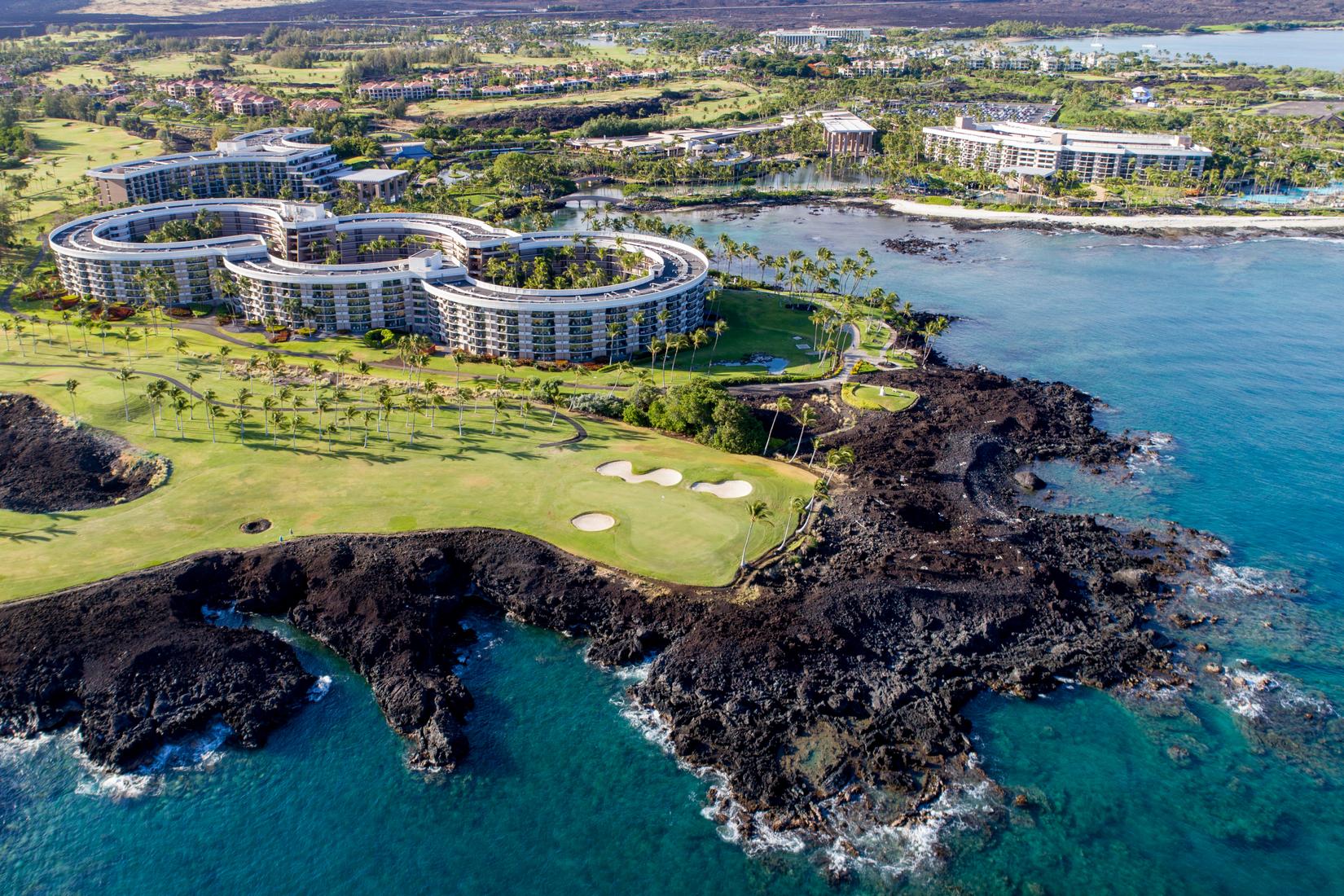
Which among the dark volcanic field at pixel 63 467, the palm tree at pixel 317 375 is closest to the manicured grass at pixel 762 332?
the palm tree at pixel 317 375

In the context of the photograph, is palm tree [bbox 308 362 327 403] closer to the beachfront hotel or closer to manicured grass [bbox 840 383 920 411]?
the beachfront hotel

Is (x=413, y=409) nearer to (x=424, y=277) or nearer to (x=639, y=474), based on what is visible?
(x=639, y=474)

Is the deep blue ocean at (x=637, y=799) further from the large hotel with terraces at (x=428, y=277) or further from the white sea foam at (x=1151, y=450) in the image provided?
the large hotel with terraces at (x=428, y=277)

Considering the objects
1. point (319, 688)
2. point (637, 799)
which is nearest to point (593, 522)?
point (319, 688)

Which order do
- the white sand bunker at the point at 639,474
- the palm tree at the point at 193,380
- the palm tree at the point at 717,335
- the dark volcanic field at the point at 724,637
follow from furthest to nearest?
the palm tree at the point at 717,335
the palm tree at the point at 193,380
the white sand bunker at the point at 639,474
the dark volcanic field at the point at 724,637

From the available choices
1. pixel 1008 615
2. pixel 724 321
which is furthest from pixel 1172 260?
pixel 1008 615

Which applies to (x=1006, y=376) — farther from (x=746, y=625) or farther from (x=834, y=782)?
(x=834, y=782)
